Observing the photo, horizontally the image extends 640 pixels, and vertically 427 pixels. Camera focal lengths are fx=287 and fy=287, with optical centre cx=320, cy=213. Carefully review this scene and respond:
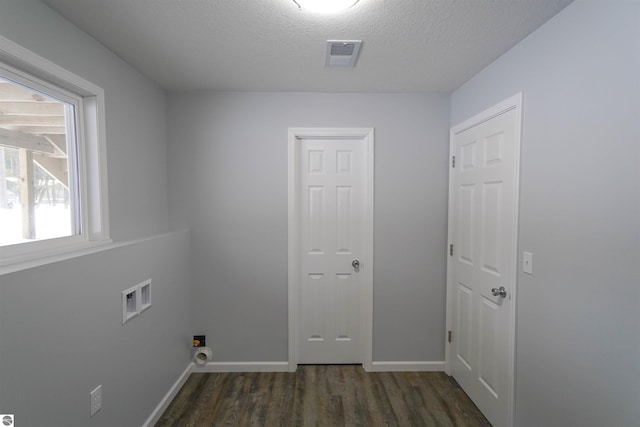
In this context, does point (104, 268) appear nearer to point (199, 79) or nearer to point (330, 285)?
point (199, 79)

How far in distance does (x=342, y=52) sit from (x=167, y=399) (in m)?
2.68

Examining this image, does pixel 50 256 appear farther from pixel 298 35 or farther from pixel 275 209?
pixel 298 35

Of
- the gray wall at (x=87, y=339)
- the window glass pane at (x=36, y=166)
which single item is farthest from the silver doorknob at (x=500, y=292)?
the window glass pane at (x=36, y=166)

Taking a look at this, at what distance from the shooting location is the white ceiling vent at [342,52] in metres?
1.67

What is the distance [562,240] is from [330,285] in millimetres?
1720

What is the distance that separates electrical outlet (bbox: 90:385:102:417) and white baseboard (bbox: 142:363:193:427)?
524 mm

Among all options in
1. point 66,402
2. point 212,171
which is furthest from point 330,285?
point 66,402

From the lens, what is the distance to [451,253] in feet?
8.09

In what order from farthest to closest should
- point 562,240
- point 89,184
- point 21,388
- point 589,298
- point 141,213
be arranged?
1. point 141,213
2. point 89,184
3. point 562,240
4. point 589,298
5. point 21,388

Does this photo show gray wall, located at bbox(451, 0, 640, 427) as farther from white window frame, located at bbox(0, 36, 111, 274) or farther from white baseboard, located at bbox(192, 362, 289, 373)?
white window frame, located at bbox(0, 36, 111, 274)

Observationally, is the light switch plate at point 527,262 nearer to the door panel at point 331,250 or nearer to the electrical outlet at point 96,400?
the door panel at point 331,250

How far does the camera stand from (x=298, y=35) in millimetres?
1594

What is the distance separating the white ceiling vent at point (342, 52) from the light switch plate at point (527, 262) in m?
1.53

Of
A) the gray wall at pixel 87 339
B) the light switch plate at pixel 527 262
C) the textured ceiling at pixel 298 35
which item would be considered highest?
the textured ceiling at pixel 298 35
